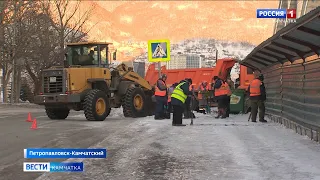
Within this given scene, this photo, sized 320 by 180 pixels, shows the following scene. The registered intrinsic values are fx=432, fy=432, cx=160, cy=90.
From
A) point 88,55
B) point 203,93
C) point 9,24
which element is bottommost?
point 203,93

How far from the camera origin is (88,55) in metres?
17.0

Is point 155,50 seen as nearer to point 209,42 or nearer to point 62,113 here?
point 62,113

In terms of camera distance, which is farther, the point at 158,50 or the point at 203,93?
the point at 203,93

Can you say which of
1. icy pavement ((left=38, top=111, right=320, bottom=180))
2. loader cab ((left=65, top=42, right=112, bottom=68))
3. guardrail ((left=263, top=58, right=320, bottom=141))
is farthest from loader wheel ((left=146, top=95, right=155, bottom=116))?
icy pavement ((left=38, top=111, right=320, bottom=180))

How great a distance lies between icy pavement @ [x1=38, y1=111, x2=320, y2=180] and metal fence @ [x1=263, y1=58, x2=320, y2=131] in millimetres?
538

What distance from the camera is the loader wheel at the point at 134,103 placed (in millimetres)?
17375

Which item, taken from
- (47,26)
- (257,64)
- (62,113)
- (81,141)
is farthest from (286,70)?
(47,26)

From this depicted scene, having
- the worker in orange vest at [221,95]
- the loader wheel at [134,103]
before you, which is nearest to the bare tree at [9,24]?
the loader wheel at [134,103]

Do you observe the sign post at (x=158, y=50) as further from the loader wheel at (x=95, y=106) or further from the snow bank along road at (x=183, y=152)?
the snow bank along road at (x=183, y=152)

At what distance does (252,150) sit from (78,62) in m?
10.3

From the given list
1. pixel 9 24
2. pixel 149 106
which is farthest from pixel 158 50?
pixel 9 24

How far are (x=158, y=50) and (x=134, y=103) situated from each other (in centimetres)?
247

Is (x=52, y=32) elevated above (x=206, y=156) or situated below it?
above

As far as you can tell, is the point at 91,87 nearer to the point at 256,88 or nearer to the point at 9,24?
the point at 256,88
